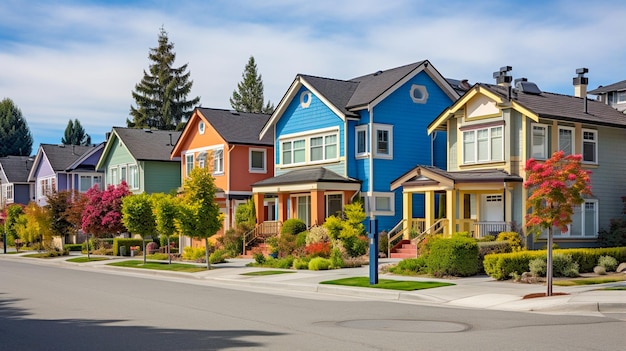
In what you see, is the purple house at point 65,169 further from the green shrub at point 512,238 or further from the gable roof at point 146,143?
the green shrub at point 512,238

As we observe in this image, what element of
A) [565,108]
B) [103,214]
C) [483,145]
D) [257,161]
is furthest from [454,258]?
[103,214]

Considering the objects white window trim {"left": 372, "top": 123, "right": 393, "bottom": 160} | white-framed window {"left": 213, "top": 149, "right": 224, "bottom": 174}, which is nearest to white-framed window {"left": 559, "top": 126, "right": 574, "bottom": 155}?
white window trim {"left": 372, "top": 123, "right": 393, "bottom": 160}

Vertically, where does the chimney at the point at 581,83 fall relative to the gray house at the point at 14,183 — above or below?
above

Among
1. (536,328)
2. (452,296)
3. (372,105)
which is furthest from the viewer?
(372,105)

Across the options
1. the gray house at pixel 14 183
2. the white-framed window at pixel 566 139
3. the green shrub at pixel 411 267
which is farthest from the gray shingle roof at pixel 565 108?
the gray house at pixel 14 183

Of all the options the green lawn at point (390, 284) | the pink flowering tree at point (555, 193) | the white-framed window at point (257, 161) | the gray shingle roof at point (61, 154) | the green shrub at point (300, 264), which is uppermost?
the gray shingle roof at point (61, 154)

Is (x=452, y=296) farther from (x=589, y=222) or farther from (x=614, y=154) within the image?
(x=614, y=154)

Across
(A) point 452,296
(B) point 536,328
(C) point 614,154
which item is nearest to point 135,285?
(A) point 452,296

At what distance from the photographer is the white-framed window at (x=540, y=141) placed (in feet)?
99.5

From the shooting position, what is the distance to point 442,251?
24.3 metres

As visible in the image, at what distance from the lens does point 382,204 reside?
37.3 m

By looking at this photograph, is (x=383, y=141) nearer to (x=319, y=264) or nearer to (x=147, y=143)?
(x=319, y=264)

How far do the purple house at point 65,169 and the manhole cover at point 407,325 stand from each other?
53.9 meters

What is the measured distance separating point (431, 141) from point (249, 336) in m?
28.4
